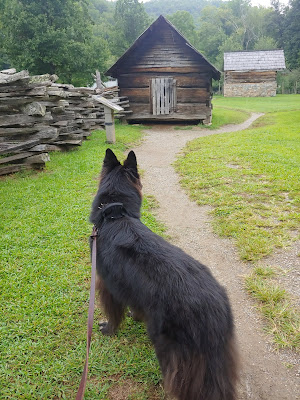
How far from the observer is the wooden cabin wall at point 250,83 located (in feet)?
123

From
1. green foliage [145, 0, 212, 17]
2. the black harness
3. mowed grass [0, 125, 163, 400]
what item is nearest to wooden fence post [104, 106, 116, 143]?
mowed grass [0, 125, 163, 400]

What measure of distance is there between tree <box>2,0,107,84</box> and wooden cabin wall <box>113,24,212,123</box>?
12.1m

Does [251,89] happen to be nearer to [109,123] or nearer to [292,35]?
[292,35]

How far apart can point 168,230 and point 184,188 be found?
2.18 m

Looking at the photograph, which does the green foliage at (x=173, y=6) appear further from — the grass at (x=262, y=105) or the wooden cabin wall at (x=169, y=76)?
the wooden cabin wall at (x=169, y=76)

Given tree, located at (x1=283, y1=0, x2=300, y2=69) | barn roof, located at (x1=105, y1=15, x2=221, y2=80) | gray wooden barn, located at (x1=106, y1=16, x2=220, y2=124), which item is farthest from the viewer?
tree, located at (x1=283, y1=0, x2=300, y2=69)

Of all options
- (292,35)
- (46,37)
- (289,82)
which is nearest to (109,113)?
(46,37)

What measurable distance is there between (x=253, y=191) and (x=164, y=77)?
11823mm

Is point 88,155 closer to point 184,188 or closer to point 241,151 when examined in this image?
point 184,188

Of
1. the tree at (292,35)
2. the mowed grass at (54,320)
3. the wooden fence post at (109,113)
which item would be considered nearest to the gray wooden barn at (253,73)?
the tree at (292,35)

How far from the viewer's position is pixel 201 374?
5.91 ft

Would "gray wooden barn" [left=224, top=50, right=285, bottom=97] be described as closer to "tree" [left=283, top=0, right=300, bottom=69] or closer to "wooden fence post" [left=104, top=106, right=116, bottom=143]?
"tree" [left=283, top=0, right=300, bottom=69]

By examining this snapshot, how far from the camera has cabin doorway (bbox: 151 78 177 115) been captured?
1577 centimetres

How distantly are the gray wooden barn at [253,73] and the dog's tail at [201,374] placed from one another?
41.8 metres
